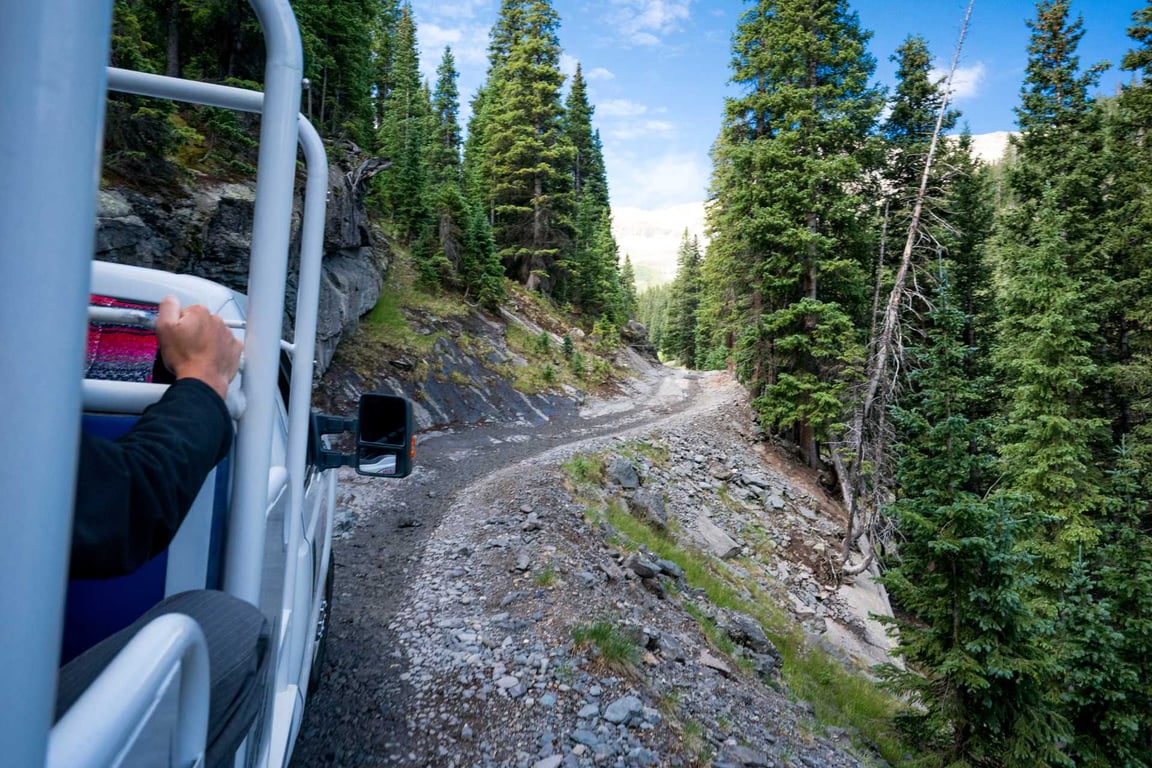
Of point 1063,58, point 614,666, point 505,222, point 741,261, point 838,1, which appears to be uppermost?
point 1063,58

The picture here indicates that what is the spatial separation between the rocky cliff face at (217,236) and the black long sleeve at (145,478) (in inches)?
302

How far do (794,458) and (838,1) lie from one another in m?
16.0

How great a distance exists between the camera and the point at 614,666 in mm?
4844

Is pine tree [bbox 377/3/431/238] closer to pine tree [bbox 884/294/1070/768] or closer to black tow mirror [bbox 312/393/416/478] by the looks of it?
pine tree [bbox 884/294/1070/768]

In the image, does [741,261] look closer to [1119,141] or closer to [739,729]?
[1119,141]

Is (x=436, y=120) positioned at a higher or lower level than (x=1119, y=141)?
higher

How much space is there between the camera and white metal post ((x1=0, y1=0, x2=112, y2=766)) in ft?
1.95

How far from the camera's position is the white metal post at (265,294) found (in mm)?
1452

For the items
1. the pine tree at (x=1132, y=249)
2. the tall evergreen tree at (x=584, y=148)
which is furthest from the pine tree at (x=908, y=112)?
the tall evergreen tree at (x=584, y=148)

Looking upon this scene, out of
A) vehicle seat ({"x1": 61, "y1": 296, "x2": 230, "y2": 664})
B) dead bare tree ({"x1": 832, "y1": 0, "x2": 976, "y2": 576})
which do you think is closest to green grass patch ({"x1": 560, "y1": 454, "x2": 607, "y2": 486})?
dead bare tree ({"x1": 832, "y1": 0, "x2": 976, "y2": 576})

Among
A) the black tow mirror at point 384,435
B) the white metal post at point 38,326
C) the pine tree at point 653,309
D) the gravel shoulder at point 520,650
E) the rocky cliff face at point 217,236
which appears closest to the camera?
the white metal post at point 38,326

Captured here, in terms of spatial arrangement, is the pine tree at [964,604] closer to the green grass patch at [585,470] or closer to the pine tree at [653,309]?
the green grass patch at [585,470]

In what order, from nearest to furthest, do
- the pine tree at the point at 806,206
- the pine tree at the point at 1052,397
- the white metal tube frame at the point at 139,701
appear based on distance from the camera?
the white metal tube frame at the point at 139,701, the pine tree at the point at 1052,397, the pine tree at the point at 806,206

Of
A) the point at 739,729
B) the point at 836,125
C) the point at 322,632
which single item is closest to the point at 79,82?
the point at 322,632
